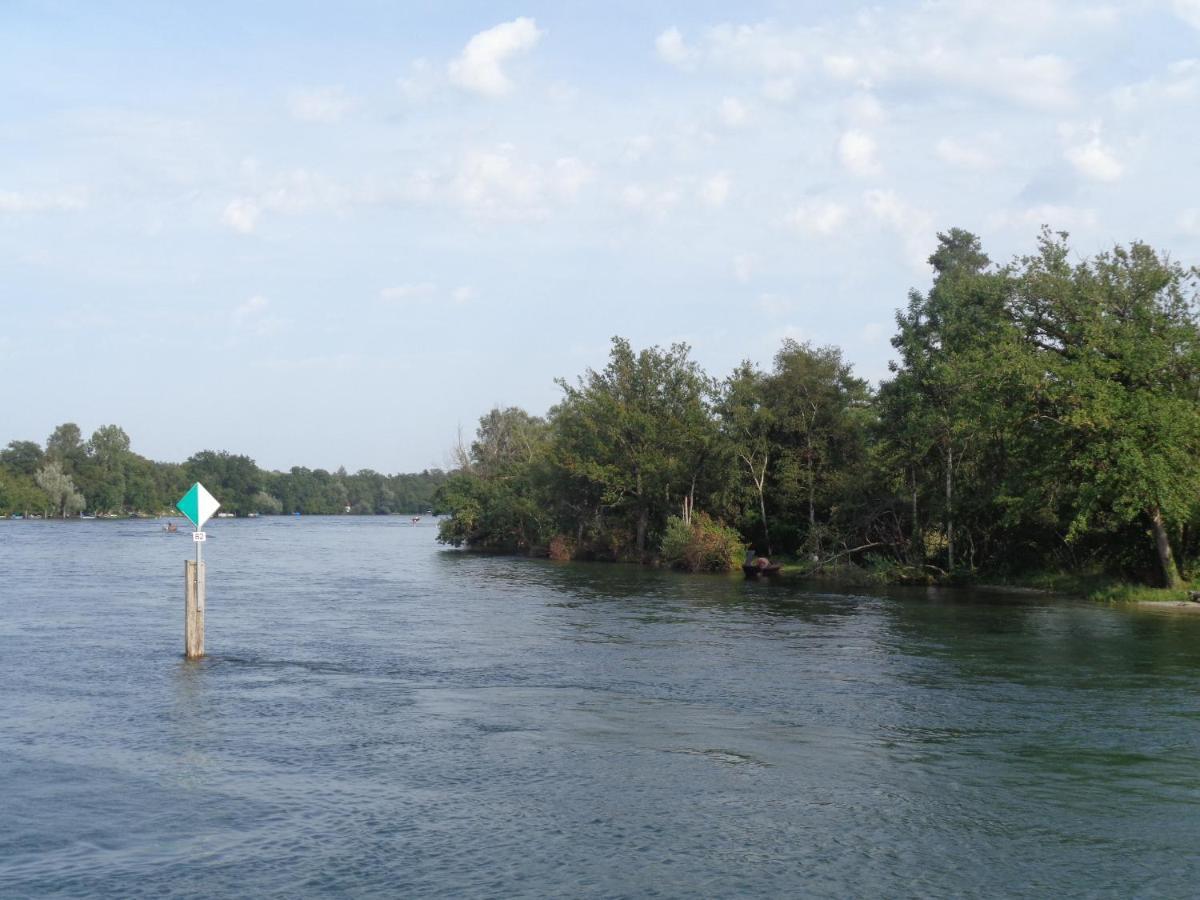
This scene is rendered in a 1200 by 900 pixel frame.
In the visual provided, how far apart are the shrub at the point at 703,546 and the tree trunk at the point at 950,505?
13069mm

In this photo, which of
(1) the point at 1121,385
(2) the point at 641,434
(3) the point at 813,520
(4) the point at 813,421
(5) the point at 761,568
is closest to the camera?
(1) the point at 1121,385

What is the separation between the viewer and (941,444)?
49.1m

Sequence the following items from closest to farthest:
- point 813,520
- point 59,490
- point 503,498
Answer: point 813,520 < point 503,498 < point 59,490

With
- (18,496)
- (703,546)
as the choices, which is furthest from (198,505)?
(18,496)

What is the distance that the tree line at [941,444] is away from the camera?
38.0m

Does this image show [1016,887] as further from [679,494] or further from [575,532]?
[575,532]

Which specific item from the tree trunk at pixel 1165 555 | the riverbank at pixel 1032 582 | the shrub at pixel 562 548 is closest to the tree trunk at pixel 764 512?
the riverbank at pixel 1032 582

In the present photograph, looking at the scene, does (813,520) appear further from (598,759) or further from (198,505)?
(598,759)

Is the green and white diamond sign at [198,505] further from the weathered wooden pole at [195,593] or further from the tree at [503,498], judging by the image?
the tree at [503,498]

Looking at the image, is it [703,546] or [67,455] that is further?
[67,455]

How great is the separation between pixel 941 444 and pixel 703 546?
53.0 feet

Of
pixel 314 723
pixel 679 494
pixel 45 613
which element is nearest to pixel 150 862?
pixel 314 723

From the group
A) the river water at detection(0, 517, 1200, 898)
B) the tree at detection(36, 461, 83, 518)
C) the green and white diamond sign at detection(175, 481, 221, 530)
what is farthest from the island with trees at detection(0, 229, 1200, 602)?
the tree at detection(36, 461, 83, 518)

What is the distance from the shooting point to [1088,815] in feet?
43.5
